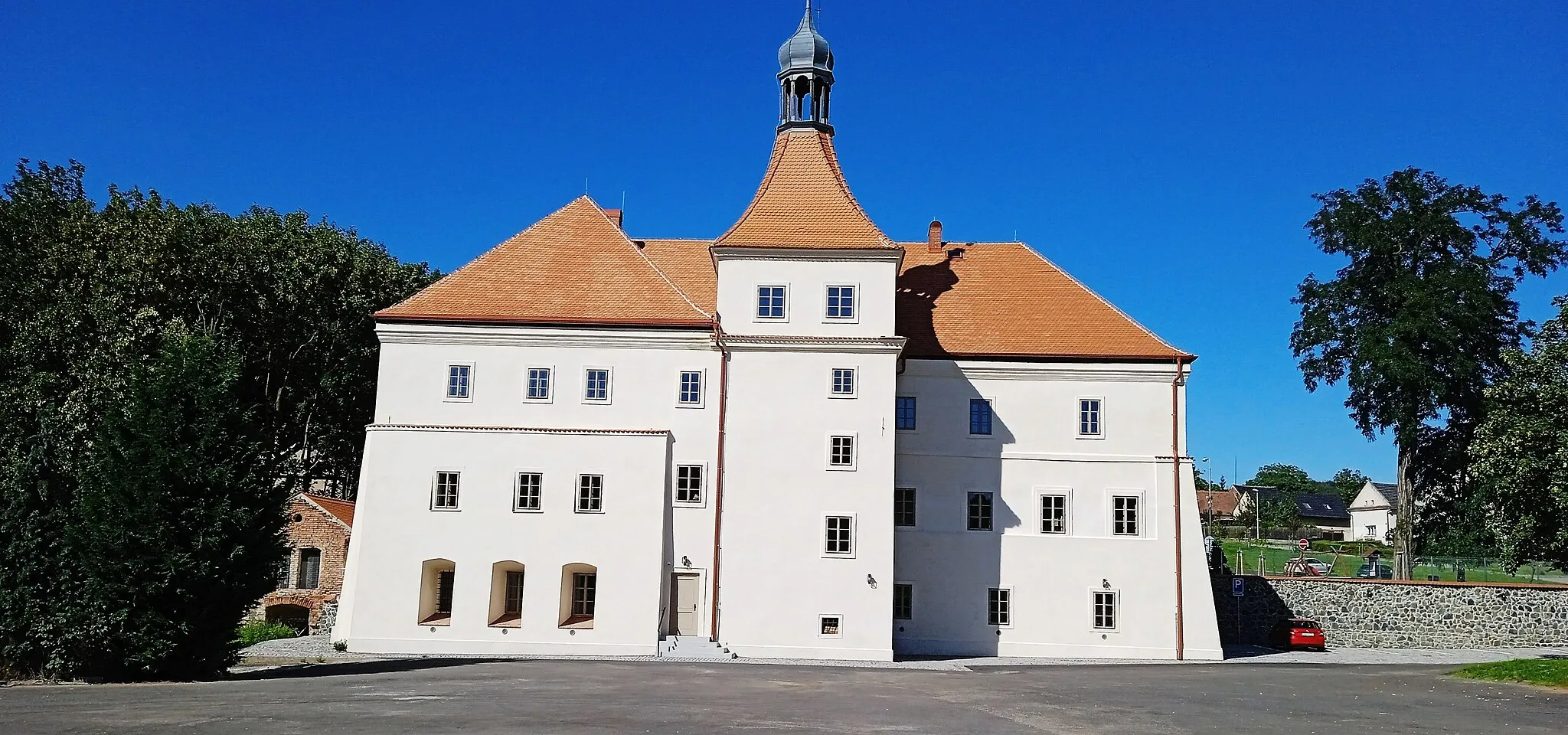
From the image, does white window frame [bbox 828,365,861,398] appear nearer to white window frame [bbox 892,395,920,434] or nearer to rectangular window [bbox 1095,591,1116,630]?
white window frame [bbox 892,395,920,434]

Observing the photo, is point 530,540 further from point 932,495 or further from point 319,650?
point 932,495

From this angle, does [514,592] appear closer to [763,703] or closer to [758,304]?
[758,304]

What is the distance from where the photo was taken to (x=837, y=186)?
3438 centimetres

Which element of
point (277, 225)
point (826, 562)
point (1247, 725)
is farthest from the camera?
point (277, 225)

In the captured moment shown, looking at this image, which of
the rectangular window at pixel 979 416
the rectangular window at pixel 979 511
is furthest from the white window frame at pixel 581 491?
the rectangular window at pixel 979 416

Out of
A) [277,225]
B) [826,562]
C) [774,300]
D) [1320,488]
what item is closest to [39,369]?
[277,225]

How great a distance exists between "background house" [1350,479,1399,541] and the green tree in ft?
286

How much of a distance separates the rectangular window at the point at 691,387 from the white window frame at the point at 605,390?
2.02 metres

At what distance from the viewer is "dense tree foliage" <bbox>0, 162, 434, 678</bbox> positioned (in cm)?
2252

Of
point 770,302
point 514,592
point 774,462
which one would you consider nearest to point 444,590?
point 514,592

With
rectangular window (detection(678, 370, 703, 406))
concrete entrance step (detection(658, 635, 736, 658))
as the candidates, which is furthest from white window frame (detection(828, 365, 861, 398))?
concrete entrance step (detection(658, 635, 736, 658))

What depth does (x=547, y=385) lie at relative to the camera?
33.0 meters

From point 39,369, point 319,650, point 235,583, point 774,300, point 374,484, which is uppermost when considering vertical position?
point 774,300

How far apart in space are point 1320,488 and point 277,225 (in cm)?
14846
